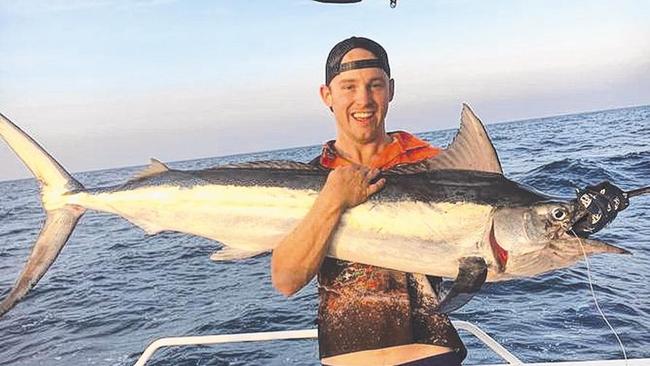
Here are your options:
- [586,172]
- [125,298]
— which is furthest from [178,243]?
[586,172]

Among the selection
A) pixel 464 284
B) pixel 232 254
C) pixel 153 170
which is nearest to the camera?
pixel 464 284

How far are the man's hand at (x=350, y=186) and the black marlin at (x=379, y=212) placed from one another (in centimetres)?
8

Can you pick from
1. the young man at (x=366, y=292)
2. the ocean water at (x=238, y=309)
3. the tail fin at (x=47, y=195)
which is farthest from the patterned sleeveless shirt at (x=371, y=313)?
the ocean water at (x=238, y=309)

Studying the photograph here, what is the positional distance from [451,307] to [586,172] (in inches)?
728

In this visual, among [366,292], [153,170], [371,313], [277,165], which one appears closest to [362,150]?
[277,165]

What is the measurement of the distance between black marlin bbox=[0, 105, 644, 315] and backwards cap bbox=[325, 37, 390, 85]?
49 cm

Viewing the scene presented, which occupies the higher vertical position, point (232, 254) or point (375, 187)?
point (375, 187)

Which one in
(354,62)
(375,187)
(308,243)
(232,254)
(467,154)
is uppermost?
(354,62)

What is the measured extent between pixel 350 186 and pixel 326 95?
0.60 meters

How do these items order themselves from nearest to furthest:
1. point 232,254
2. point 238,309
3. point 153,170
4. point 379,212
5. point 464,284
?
point 464,284, point 379,212, point 232,254, point 153,170, point 238,309

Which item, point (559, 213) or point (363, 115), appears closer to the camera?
point (559, 213)

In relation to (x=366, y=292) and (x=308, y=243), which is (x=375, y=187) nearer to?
(x=308, y=243)

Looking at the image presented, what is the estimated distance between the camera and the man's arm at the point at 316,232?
270cm

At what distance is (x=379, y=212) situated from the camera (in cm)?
288
